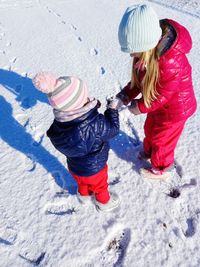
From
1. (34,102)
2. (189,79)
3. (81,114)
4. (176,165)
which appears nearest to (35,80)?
(81,114)

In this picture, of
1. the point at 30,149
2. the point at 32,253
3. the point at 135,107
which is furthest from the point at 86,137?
the point at 30,149

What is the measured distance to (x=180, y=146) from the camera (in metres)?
2.57

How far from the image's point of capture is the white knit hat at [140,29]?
167 centimetres

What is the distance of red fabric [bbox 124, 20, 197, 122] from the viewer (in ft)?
5.85

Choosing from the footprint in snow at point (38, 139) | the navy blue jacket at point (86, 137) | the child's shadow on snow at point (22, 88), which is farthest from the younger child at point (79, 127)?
the child's shadow on snow at point (22, 88)

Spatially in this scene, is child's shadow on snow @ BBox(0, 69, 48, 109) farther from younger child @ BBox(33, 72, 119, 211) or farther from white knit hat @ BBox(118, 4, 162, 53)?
white knit hat @ BBox(118, 4, 162, 53)

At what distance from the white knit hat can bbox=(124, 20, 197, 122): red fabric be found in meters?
0.12

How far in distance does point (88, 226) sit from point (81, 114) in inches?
31.9

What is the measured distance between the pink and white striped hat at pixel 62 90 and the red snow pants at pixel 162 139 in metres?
0.71

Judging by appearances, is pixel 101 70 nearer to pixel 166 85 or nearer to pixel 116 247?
pixel 166 85

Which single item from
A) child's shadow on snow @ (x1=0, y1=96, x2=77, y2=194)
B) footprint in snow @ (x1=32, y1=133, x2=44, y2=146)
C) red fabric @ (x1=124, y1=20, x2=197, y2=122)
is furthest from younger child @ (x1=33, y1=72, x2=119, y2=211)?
footprint in snow @ (x1=32, y1=133, x2=44, y2=146)

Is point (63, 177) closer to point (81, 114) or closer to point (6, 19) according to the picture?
point (81, 114)

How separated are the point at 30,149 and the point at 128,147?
791 millimetres

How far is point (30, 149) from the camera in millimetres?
2719
